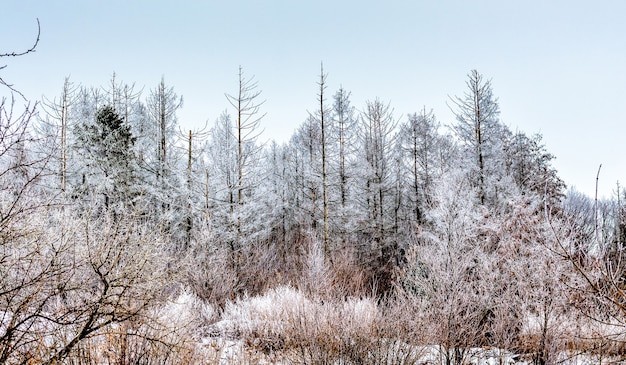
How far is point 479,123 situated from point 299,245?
35.6 ft

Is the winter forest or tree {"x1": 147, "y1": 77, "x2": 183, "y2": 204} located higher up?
tree {"x1": 147, "y1": 77, "x2": 183, "y2": 204}

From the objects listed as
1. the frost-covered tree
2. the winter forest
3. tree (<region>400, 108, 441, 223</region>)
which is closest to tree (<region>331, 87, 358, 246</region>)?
the winter forest

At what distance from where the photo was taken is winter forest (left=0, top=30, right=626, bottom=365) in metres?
4.76

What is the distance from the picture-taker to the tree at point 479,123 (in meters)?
→ 17.0

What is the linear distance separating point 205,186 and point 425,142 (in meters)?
14.4

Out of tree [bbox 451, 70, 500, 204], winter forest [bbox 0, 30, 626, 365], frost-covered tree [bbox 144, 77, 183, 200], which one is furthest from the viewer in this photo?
frost-covered tree [bbox 144, 77, 183, 200]

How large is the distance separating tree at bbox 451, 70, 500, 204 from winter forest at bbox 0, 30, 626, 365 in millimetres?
86

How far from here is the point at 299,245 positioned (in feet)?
67.9

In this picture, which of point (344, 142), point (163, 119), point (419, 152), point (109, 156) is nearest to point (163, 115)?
point (163, 119)

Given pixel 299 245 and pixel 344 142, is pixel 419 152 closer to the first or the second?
pixel 344 142

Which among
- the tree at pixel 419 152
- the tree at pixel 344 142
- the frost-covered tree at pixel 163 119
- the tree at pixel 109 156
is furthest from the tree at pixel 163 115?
the tree at pixel 419 152

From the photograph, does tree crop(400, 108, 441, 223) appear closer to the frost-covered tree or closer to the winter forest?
the winter forest

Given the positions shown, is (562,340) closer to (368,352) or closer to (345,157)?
(368,352)

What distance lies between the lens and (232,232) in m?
14.2
